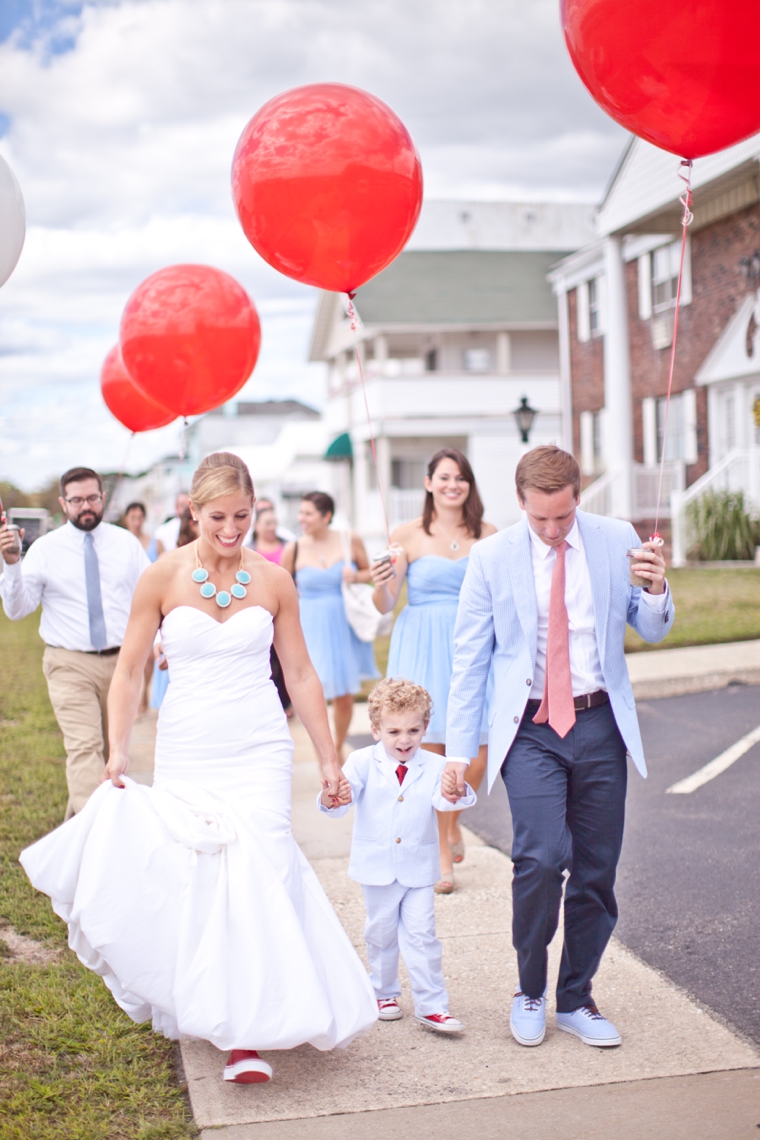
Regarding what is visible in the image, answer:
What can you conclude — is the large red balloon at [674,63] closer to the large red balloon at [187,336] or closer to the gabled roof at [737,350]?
the large red balloon at [187,336]

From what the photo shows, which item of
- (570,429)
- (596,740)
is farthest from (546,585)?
(570,429)

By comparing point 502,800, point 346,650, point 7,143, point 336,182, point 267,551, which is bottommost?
point 502,800

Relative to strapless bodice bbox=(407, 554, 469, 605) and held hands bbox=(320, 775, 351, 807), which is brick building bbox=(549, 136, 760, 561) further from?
held hands bbox=(320, 775, 351, 807)

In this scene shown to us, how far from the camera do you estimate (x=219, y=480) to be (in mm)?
4121

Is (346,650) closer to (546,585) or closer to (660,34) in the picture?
(546,585)

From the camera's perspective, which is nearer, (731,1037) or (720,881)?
(731,1037)

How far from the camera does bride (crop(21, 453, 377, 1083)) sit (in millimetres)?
3678

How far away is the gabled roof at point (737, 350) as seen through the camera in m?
21.2

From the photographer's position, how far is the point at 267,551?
1008cm

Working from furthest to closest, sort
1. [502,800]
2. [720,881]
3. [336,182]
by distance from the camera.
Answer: [502,800], [720,881], [336,182]

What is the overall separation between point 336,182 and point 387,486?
111 feet

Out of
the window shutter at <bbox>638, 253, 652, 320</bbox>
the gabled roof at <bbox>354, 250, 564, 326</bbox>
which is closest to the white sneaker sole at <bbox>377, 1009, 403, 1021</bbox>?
the window shutter at <bbox>638, 253, 652, 320</bbox>

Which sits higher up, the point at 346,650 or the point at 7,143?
the point at 7,143

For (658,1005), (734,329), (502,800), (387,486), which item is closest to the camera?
(658,1005)
